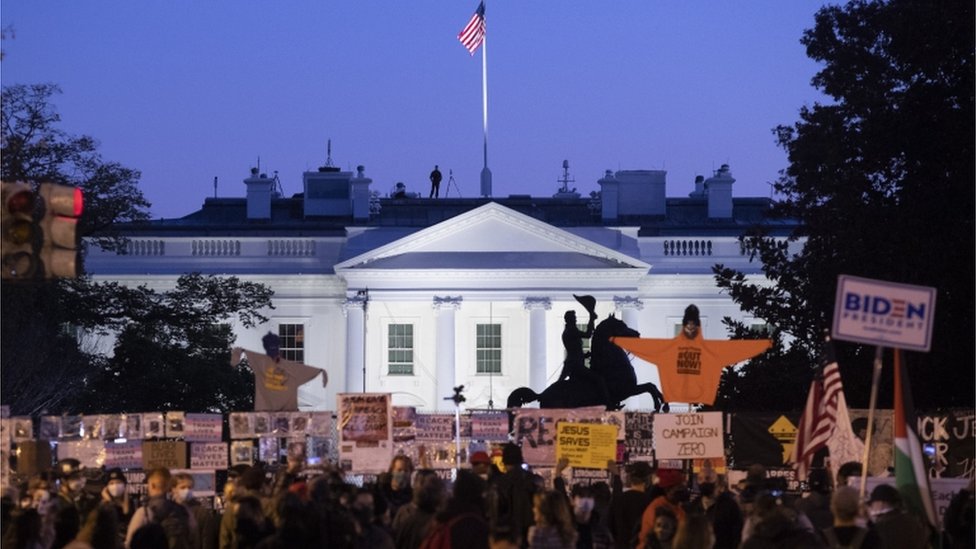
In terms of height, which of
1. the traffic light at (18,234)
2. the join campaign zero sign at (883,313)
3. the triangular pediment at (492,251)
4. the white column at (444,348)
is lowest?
the join campaign zero sign at (883,313)

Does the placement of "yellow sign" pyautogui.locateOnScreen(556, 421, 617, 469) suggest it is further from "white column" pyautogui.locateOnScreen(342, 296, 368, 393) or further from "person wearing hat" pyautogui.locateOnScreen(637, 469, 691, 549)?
"white column" pyautogui.locateOnScreen(342, 296, 368, 393)

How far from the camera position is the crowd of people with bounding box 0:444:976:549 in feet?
38.0

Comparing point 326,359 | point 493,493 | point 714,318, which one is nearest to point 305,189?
point 326,359

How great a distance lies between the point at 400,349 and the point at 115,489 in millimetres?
55337

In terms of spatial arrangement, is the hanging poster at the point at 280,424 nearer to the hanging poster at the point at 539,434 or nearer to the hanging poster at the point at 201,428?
the hanging poster at the point at 201,428

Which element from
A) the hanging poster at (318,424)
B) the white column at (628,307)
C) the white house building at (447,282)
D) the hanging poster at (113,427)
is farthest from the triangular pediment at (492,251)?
the hanging poster at (113,427)

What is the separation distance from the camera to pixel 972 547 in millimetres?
14141

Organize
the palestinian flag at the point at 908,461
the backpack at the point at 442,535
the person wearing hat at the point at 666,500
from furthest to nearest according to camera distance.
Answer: the person wearing hat at the point at 666,500 → the palestinian flag at the point at 908,461 → the backpack at the point at 442,535

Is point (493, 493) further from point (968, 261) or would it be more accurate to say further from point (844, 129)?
point (844, 129)

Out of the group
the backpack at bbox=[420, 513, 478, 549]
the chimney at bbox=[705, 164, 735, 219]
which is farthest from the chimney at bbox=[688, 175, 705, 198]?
the backpack at bbox=[420, 513, 478, 549]

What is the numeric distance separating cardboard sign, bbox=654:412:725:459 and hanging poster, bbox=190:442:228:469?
4.88m

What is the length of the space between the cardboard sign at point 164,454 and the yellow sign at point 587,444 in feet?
13.9

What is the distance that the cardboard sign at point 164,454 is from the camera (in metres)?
21.6

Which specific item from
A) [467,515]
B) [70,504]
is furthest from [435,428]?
[467,515]
